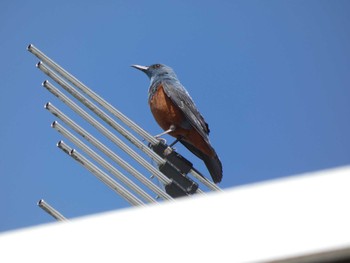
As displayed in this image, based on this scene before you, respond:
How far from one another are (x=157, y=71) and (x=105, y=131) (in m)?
4.83

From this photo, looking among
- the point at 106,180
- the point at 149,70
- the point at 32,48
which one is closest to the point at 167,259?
the point at 106,180

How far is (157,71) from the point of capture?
8.46 metres

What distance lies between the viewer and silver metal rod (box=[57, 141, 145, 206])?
10.00 feet

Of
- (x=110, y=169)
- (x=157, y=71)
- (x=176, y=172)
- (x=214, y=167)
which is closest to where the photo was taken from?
(x=110, y=169)

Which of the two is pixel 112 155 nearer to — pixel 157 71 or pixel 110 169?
pixel 110 169

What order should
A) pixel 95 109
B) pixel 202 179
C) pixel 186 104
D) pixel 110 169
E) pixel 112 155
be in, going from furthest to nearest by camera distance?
1. pixel 186 104
2. pixel 202 179
3. pixel 95 109
4. pixel 112 155
5. pixel 110 169

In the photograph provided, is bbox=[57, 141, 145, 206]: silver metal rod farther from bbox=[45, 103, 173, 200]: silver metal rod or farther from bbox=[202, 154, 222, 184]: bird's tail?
bbox=[202, 154, 222, 184]: bird's tail

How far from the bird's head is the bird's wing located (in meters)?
0.54

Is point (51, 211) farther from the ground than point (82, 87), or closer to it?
closer to it

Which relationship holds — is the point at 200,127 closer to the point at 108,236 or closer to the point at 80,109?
the point at 80,109

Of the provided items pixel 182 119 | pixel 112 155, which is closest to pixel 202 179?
pixel 112 155

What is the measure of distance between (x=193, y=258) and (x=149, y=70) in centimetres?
719

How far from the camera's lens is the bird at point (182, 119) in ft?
22.0

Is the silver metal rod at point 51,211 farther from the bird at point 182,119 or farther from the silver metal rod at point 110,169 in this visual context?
the bird at point 182,119
